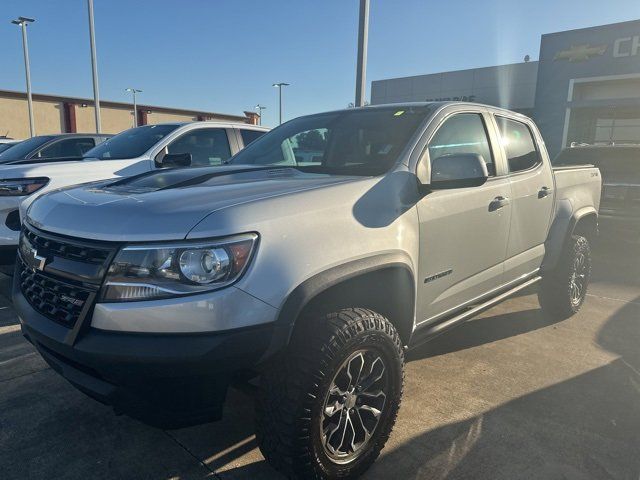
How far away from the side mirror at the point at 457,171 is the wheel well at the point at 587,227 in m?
2.49

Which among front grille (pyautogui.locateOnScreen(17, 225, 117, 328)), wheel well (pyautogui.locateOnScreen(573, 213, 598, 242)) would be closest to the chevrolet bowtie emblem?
wheel well (pyautogui.locateOnScreen(573, 213, 598, 242))

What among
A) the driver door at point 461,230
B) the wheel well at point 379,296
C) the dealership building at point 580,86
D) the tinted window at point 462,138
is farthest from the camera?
the dealership building at point 580,86

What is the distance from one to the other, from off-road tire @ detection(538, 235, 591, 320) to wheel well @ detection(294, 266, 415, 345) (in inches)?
90.3

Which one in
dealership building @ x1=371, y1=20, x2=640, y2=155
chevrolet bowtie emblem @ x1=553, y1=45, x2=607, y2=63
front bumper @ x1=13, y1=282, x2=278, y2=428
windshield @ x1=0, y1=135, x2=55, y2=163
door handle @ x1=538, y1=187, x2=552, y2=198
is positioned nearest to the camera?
front bumper @ x1=13, y1=282, x2=278, y2=428

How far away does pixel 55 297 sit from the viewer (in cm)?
205

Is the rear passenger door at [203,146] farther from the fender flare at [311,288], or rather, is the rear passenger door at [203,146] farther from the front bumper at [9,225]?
the fender flare at [311,288]

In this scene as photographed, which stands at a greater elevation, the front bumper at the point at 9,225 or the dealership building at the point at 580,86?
the dealership building at the point at 580,86

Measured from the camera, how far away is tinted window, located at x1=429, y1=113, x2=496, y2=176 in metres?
2.95

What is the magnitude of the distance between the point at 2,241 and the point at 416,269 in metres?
3.93

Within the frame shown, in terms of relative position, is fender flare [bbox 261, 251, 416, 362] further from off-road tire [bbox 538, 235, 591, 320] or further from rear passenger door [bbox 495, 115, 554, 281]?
off-road tire [bbox 538, 235, 591, 320]

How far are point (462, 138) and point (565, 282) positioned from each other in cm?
199

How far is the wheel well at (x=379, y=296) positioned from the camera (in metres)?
2.19

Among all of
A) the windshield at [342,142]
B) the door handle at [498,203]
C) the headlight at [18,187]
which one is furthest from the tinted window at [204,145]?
the door handle at [498,203]

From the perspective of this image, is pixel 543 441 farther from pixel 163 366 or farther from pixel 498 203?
pixel 163 366
